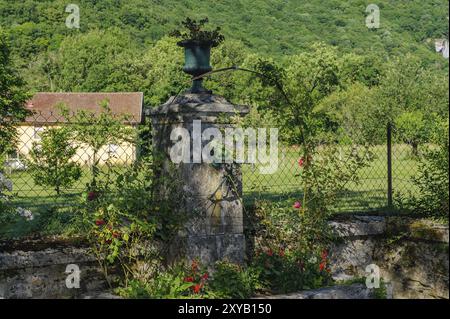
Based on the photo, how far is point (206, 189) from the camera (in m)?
4.51

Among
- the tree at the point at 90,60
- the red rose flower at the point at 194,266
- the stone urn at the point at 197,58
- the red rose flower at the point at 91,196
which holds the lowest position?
the red rose flower at the point at 194,266

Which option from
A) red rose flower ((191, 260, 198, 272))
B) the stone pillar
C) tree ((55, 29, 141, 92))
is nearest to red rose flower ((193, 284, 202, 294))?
red rose flower ((191, 260, 198, 272))

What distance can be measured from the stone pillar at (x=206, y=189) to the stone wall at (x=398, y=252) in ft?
4.05

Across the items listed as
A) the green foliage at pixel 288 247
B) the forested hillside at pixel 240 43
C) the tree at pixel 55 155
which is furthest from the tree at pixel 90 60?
the green foliage at pixel 288 247

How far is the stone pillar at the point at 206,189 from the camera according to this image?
446 cm

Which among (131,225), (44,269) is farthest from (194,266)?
(44,269)

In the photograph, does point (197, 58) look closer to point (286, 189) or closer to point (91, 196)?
point (91, 196)

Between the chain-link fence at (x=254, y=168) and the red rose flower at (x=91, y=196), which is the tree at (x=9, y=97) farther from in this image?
the red rose flower at (x=91, y=196)

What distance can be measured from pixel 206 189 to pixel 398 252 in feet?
7.15

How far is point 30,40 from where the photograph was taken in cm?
5450

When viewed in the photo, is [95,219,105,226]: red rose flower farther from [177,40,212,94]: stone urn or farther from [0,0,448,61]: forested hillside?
[0,0,448,61]: forested hillside
